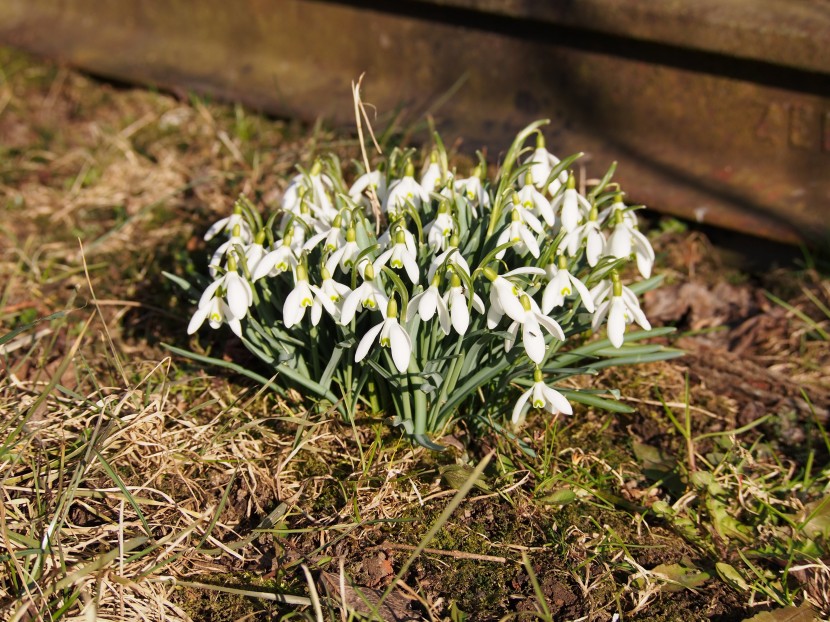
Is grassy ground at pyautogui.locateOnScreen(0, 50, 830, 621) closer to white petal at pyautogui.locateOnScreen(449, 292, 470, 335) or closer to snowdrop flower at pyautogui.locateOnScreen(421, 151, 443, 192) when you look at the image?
white petal at pyautogui.locateOnScreen(449, 292, 470, 335)

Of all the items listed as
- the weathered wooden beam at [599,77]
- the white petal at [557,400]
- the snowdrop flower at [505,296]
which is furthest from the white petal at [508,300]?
the weathered wooden beam at [599,77]

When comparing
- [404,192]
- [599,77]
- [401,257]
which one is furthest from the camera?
[599,77]

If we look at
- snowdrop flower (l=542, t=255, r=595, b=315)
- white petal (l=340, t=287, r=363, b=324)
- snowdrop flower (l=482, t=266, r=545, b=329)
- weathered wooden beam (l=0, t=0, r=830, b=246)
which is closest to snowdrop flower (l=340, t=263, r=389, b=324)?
white petal (l=340, t=287, r=363, b=324)

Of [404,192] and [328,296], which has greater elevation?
[404,192]

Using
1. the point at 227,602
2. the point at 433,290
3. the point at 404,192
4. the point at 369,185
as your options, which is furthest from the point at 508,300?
the point at 227,602

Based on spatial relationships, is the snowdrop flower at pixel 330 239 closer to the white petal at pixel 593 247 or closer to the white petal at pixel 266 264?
the white petal at pixel 266 264

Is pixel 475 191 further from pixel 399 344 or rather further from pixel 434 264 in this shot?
pixel 399 344
